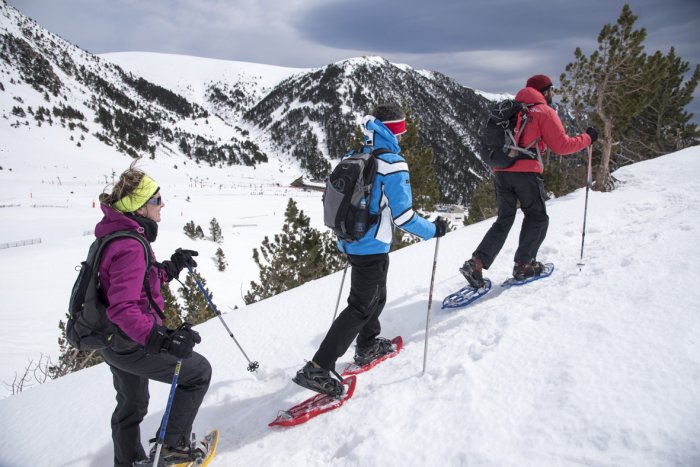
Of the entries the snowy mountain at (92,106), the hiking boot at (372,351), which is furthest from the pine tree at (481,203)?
the snowy mountain at (92,106)

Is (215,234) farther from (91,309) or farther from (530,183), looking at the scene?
(91,309)

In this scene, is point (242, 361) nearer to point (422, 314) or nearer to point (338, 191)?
point (422, 314)

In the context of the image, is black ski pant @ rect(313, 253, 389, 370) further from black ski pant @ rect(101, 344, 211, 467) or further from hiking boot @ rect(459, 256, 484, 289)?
hiking boot @ rect(459, 256, 484, 289)

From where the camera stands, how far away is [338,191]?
276 centimetres

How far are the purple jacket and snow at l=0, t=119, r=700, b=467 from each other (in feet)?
4.15

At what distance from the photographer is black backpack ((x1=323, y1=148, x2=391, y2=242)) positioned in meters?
2.73

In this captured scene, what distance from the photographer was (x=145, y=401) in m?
2.59

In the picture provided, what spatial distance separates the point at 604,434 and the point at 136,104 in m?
135

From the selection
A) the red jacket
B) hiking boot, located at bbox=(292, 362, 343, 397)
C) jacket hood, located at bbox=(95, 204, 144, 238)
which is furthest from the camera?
the red jacket

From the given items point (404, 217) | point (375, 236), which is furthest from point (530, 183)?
point (375, 236)

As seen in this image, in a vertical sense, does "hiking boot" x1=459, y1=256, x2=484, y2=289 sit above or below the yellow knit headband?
below

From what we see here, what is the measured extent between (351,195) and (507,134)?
7.09ft

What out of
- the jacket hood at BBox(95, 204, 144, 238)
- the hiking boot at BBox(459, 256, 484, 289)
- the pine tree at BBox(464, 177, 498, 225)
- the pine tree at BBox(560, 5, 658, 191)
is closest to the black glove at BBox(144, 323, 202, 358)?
the jacket hood at BBox(95, 204, 144, 238)

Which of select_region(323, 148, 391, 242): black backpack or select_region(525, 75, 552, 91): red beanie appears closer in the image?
select_region(323, 148, 391, 242): black backpack
